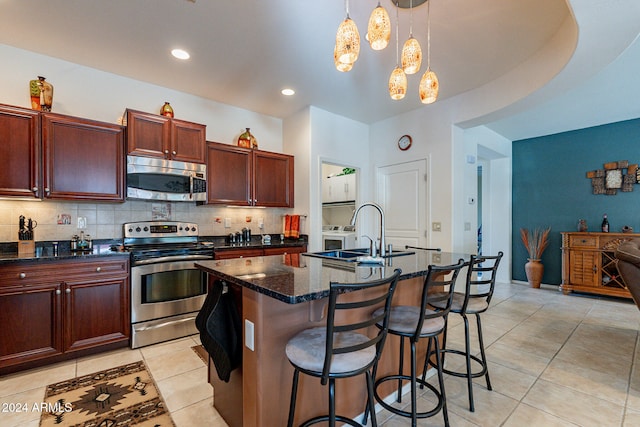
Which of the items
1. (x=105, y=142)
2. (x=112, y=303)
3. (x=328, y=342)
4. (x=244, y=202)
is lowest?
(x=112, y=303)

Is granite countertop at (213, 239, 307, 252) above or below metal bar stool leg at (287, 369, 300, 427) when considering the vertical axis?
above

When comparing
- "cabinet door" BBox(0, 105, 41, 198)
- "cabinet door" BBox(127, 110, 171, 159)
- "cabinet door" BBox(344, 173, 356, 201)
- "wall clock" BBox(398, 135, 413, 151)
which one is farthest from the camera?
"cabinet door" BBox(344, 173, 356, 201)

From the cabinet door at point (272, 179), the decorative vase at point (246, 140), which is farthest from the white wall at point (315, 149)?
the decorative vase at point (246, 140)

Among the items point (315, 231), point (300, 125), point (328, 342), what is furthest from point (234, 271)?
point (300, 125)

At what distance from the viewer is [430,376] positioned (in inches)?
89.7

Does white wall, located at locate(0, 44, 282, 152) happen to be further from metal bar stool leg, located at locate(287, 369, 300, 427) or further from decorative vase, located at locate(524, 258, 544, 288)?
decorative vase, located at locate(524, 258, 544, 288)

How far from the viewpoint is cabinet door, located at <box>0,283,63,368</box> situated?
225 centimetres

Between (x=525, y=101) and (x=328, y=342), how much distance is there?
11.0 feet

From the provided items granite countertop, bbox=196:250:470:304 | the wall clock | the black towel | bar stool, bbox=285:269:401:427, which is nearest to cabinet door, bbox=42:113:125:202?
granite countertop, bbox=196:250:470:304

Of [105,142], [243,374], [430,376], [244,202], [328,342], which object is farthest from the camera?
[244,202]

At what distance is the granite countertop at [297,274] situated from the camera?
3.88ft

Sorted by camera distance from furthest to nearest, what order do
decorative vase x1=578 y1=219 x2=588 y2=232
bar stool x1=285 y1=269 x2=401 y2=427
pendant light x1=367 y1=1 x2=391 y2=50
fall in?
1. decorative vase x1=578 y1=219 x2=588 y2=232
2. pendant light x1=367 y1=1 x2=391 y2=50
3. bar stool x1=285 y1=269 x2=401 y2=427

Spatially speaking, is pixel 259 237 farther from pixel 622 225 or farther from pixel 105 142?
pixel 622 225

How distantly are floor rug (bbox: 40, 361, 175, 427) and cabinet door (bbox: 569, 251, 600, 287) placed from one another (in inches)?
224
